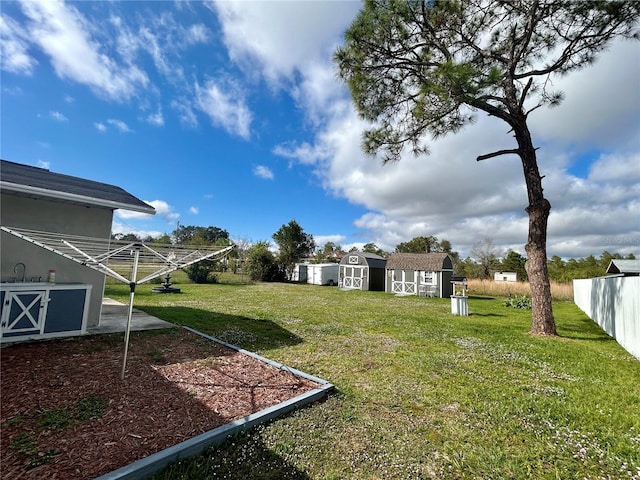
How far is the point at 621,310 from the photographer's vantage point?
6570 millimetres

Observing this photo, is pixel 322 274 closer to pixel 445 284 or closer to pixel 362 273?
pixel 362 273

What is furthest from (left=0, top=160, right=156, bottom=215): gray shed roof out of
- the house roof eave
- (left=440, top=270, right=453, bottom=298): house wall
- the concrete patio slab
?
(left=440, top=270, right=453, bottom=298): house wall

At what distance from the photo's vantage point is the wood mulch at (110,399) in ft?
7.13

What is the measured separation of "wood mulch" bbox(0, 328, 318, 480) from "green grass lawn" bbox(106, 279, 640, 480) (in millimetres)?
466

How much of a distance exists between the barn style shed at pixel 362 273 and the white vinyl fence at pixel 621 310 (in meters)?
14.8

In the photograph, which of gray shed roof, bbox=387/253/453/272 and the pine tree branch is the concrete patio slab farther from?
gray shed roof, bbox=387/253/453/272

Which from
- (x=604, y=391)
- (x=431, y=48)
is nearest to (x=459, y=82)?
(x=431, y=48)

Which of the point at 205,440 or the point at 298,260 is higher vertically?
the point at 298,260

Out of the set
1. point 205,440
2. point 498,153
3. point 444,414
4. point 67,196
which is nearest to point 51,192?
point 67,196

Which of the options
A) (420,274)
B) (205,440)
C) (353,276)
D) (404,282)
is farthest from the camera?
(353,276)

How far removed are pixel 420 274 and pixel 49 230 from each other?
19.7 meters

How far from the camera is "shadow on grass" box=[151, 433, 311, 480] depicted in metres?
2.06

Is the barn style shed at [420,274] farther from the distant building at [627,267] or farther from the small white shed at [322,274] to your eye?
the distant building at [627,267]

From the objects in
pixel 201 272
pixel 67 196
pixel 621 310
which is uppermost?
pixel 67 196
